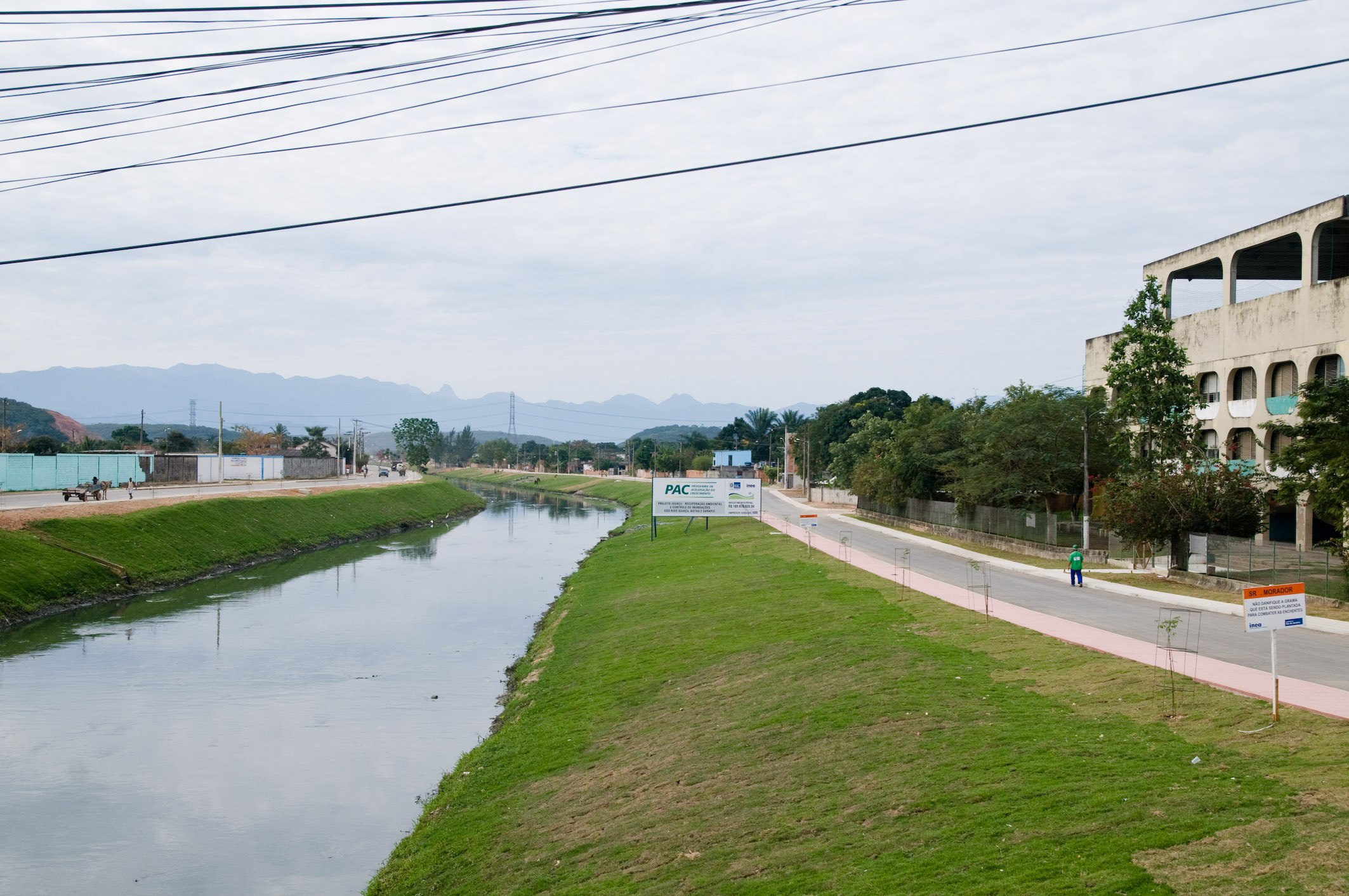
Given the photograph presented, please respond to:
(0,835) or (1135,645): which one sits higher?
(1135,645)

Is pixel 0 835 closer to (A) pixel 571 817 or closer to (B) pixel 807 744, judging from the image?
(A) pixel 571 817

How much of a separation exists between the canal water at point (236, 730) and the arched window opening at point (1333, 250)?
3775cm

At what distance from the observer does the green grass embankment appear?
37363 mm

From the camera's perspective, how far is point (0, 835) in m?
16.2

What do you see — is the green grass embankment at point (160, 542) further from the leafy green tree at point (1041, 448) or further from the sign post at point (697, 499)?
the leafy green tree at point (1041, 448)

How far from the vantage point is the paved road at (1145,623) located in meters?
18.0

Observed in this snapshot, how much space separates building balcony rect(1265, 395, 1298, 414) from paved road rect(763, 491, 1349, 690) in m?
14.9

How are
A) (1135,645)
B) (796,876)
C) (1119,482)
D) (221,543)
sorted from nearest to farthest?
1. (796,876)
2. (1135,645)
3. (1119,482)
4. (221,543)

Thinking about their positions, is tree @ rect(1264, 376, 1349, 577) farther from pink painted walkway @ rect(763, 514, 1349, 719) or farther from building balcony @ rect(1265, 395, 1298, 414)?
building balcony @ rect(1265, 395, 1298, 414)

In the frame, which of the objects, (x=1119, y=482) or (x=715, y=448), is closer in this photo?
(x=1119, y=482)

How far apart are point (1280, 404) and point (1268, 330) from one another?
354cm

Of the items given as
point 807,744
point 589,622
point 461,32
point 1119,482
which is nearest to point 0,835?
point 807,744

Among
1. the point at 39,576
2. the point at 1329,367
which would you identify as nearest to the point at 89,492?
the point at 39,576

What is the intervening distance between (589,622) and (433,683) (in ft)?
21.0
